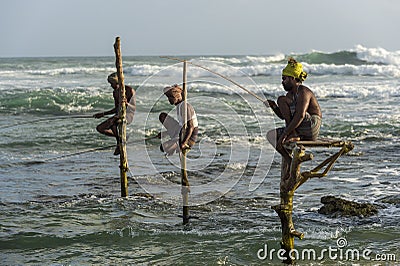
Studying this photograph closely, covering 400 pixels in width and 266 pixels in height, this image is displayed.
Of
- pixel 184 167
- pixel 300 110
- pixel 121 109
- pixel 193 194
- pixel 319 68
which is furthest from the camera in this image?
pixel 319 68

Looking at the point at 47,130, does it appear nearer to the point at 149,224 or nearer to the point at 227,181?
the point at 227,181

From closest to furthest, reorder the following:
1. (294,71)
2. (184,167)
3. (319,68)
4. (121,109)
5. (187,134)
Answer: (294,71) < (187,134) < (184,167) < (121,109) < (319,68)

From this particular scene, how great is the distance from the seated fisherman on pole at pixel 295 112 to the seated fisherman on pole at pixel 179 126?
6.50 ft

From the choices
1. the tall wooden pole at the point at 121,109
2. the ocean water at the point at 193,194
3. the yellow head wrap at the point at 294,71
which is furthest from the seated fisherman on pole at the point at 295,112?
A: the tall wooden pole at the point at 121,109

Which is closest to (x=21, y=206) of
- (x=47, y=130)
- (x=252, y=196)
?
(x=252, y=196)

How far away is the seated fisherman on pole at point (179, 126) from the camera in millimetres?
7656

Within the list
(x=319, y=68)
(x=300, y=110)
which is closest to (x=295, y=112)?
(x=300, y=110)

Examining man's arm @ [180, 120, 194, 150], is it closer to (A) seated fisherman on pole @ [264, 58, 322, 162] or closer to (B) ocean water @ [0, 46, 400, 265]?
(B) ocean water @ [0, 46, 400, 265]

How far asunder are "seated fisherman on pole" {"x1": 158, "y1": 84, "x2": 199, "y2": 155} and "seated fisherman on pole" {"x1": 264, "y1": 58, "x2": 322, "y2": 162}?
6.50 ft

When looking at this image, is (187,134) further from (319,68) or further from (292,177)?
(319,68)

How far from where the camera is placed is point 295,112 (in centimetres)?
557

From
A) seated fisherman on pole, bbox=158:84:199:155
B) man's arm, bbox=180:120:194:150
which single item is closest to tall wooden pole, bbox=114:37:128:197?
seated fisherman on pole, bbox=158:84:199:155

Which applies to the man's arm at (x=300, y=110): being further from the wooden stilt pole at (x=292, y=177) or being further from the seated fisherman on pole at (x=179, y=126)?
the seated fisherman on pole at (x=179, y=126)

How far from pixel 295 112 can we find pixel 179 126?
241 centimetres
